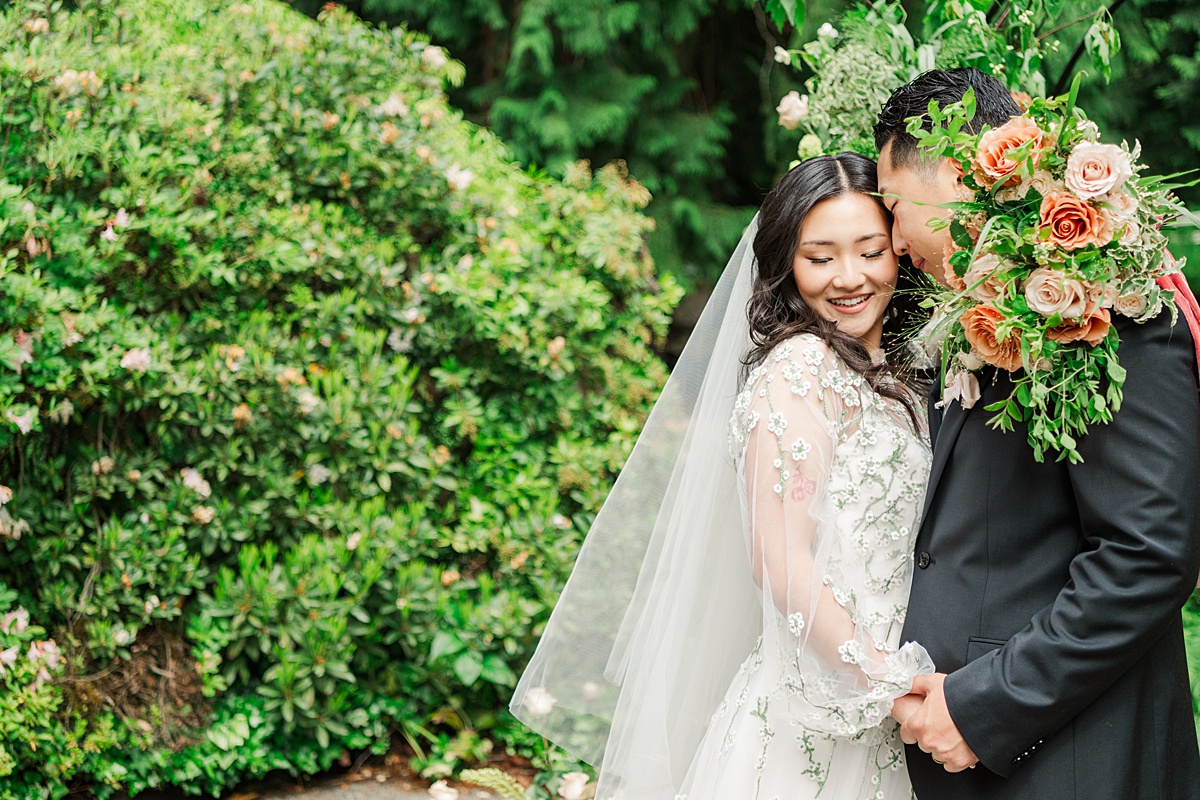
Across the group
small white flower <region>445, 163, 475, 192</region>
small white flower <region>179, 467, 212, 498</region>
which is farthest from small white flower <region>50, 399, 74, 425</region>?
small white flower <region>445, 163, 475, 192</region>

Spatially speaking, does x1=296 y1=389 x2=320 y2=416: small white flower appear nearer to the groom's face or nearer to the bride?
the bride

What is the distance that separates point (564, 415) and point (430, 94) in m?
1.61

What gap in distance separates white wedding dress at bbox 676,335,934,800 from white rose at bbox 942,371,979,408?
32 centimetres

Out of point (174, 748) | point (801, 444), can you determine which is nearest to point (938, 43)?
point (801, 444)

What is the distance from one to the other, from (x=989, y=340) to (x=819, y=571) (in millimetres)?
625

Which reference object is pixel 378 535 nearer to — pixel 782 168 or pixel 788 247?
pixel 788 247

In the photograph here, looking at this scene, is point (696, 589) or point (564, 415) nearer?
point (696, 589)

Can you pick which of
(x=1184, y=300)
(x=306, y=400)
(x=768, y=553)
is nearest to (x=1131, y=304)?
(x=1184, y=300)

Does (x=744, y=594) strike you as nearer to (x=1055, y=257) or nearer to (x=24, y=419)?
(x=1055, y=257)

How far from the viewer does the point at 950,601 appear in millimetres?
1895

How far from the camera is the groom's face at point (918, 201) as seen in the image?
6.88 feet

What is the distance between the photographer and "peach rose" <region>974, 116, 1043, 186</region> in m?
1.66

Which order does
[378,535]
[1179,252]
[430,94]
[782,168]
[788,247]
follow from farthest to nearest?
[782,168] < [1179,252] < [430,94] < [378,535] < [788,247]

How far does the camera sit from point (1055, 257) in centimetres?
162
